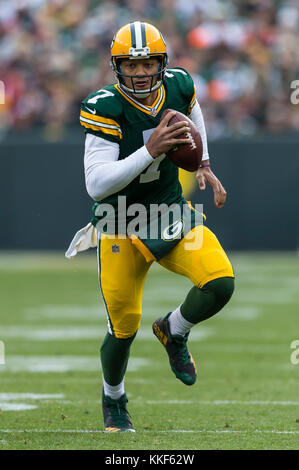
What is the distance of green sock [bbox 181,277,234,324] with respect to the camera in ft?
13.4

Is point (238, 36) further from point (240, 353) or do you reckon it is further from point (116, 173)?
point (116, 173)

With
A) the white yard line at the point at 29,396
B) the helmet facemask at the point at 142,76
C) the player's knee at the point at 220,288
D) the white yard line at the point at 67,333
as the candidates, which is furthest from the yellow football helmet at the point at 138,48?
the white yard line at the point at 67,333

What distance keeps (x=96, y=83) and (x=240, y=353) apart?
6424 millimetres

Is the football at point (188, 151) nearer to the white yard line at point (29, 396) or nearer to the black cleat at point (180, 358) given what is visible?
the black cleat at point (180, 358)

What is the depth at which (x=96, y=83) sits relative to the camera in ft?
40.0

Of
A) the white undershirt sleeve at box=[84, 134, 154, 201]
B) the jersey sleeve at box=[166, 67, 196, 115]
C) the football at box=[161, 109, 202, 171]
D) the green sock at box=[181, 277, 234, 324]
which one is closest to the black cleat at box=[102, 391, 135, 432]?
the green sock at box=[181, 277, 234, 324]

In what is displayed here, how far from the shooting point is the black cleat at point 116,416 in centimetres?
428

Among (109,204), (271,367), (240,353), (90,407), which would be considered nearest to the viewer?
(109,204)

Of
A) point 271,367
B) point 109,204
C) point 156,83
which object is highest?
point 156,83

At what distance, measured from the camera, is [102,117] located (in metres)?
4.04

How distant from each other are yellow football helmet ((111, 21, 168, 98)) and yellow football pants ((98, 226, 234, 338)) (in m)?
0.67

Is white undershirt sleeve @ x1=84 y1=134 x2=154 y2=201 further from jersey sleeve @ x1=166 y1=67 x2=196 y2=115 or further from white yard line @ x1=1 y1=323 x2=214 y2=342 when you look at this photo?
white yard line @ x1=1 y1=323 x2=214 y2=342

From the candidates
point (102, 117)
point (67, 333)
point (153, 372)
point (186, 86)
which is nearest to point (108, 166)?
point (102, 117)
